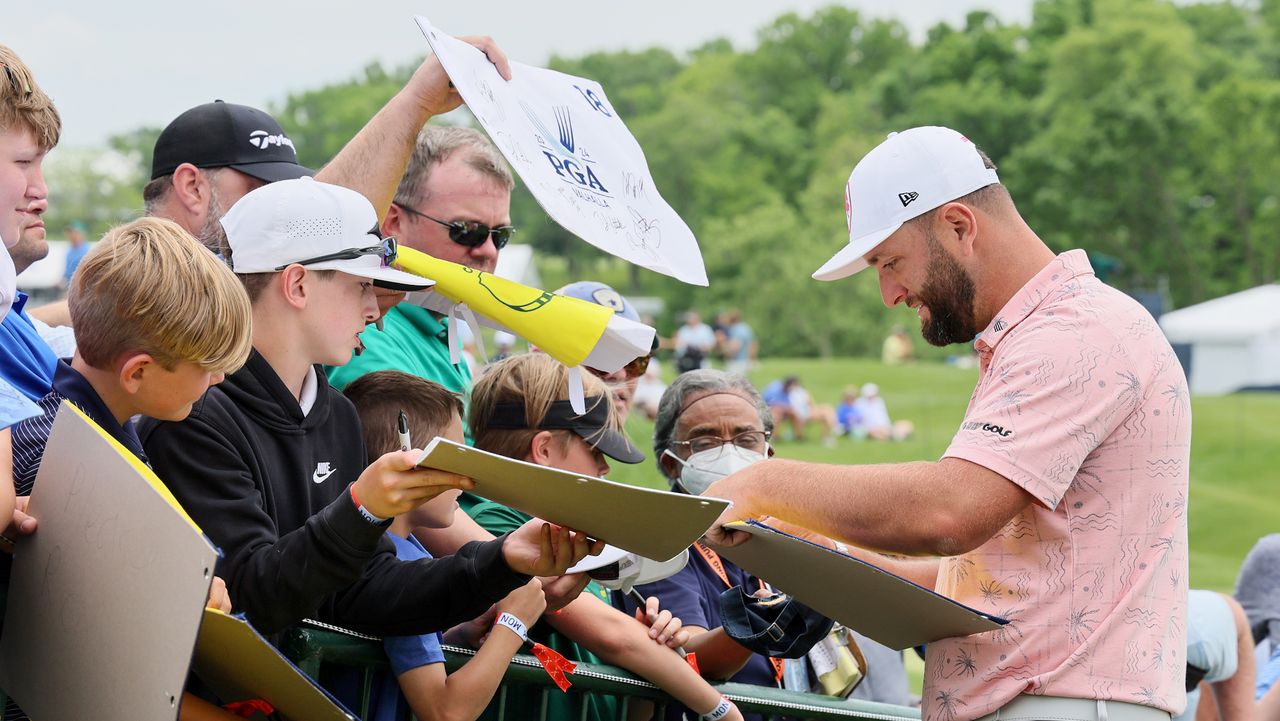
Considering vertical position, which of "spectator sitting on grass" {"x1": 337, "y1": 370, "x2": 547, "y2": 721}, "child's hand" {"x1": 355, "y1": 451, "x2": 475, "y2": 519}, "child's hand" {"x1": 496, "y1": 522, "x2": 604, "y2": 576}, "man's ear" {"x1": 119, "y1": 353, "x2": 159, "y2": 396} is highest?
"man's ear" {"x1": 119, "y1": 353, "x2": 159, "y2": 396}

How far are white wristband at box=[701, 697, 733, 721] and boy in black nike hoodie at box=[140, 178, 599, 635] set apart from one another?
997mm

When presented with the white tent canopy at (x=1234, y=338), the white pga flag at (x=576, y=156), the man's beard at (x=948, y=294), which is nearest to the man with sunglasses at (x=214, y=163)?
the white pga flag at (x=576, y=156)

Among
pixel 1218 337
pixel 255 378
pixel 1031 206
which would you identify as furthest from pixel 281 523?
pixel 1031 206

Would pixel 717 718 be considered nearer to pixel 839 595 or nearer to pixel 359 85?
pixel 839 595

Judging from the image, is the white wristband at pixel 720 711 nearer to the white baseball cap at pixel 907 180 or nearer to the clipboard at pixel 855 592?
the clipboard at pixel 855 592

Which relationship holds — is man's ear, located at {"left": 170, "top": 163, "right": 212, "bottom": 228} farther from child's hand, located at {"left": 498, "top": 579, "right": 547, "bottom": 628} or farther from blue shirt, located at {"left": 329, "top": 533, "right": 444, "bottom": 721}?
child's hand, located at {"left": 498, "top": 579, "right": 547, "bottom": 628}

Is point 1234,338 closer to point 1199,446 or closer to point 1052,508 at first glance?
point 1199,446

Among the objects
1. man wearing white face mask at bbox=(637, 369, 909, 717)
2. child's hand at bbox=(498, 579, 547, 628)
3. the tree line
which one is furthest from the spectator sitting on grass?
the tree line

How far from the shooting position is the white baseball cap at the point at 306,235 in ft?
9.22

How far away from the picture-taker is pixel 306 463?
2.76 m

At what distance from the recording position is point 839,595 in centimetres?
306

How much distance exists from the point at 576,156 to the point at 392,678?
49.0 inches

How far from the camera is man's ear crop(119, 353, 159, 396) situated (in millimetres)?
2412

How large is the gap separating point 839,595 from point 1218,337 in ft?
112
